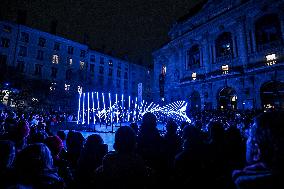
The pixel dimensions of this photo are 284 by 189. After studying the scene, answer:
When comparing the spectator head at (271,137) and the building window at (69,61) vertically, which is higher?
the building window at (69,61)

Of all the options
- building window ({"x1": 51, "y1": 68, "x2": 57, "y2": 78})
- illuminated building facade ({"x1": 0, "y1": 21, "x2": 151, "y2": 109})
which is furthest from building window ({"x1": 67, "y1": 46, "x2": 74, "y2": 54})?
building window ({"x1": 51, "y1": 68, "x2": 57, "y2": 78})

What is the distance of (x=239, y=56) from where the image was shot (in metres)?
29.1

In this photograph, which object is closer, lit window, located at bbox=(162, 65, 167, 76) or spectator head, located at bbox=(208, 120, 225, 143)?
spectator head, located at bbox=(208, 120, 225, 143)

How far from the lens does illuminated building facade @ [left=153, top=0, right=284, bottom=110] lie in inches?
993

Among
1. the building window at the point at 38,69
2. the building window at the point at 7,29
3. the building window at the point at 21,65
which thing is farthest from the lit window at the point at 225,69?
the building window at the point at 7,29

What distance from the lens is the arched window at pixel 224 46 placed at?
3094 centimetres

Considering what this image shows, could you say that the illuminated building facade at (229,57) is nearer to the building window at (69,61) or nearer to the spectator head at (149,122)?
the building window at (69,61)

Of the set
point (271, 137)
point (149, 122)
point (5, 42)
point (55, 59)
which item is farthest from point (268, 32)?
point (5, 42)

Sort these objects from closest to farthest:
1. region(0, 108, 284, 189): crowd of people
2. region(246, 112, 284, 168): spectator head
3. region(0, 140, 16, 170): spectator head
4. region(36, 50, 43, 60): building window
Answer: region(246, 112, 284, 168): spectator head
region(0, 108, 284, 189): crowd of people
region(0, 140, 16, 170): spectator head
region(36, 50, 43, 60): building window

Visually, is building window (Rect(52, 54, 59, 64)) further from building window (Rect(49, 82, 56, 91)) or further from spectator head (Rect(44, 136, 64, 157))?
spectator head (Rect(44, 136, 64, 157))

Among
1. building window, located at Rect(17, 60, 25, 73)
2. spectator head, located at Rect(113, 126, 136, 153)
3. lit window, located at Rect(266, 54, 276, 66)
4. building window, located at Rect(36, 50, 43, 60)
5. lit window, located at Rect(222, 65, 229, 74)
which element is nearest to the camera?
spectator head, located at Rect(113, 126, 136, 153)

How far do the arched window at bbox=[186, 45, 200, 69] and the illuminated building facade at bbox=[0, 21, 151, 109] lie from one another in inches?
873

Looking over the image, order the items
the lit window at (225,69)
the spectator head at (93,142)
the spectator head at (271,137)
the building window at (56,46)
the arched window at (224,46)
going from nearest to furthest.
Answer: the spectator head at (271,137) → the spectator head at (93,142) → the lit window at (225,69) → the arched window at (224,46) → the building window at (56,46)

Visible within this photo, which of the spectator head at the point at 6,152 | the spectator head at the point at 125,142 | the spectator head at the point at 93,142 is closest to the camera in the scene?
the spectator head at the point at 6,152
